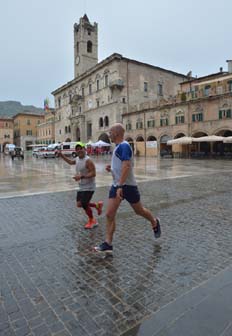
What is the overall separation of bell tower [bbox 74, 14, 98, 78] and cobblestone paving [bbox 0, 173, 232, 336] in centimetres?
5965

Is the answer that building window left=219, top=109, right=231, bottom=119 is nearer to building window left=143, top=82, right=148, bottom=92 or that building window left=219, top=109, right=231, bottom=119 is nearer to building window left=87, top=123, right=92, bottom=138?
building window left=143, top=82, right=148, bottom=92

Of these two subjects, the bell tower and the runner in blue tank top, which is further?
the bell tower

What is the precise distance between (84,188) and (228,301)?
10.4 feet

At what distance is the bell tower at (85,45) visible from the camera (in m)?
58.1

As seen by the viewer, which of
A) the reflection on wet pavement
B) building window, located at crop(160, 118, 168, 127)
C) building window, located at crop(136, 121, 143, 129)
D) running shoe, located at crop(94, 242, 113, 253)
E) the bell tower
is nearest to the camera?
running shoe, located at crop(94, 242, 113, 253)

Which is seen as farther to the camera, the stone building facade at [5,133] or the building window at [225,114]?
the stone building facade at [5,133]

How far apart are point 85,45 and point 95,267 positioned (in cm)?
6396

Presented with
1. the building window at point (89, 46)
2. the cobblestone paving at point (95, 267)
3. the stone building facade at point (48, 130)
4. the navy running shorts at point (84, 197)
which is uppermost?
the building window at point (89, 46)

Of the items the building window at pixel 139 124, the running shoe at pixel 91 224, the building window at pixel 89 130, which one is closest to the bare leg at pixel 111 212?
the running shoe at pixel 91 224

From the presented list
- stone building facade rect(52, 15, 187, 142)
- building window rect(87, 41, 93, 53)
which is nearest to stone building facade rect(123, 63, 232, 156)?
stone building facade rect(52, 15, 187, 142)

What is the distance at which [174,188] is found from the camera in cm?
938

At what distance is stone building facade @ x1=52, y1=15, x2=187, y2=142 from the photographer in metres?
46.0

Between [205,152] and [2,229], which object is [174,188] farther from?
[205,152]

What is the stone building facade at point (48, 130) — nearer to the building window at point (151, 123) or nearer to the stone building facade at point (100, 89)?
the stone building facade at point (100, 89)
